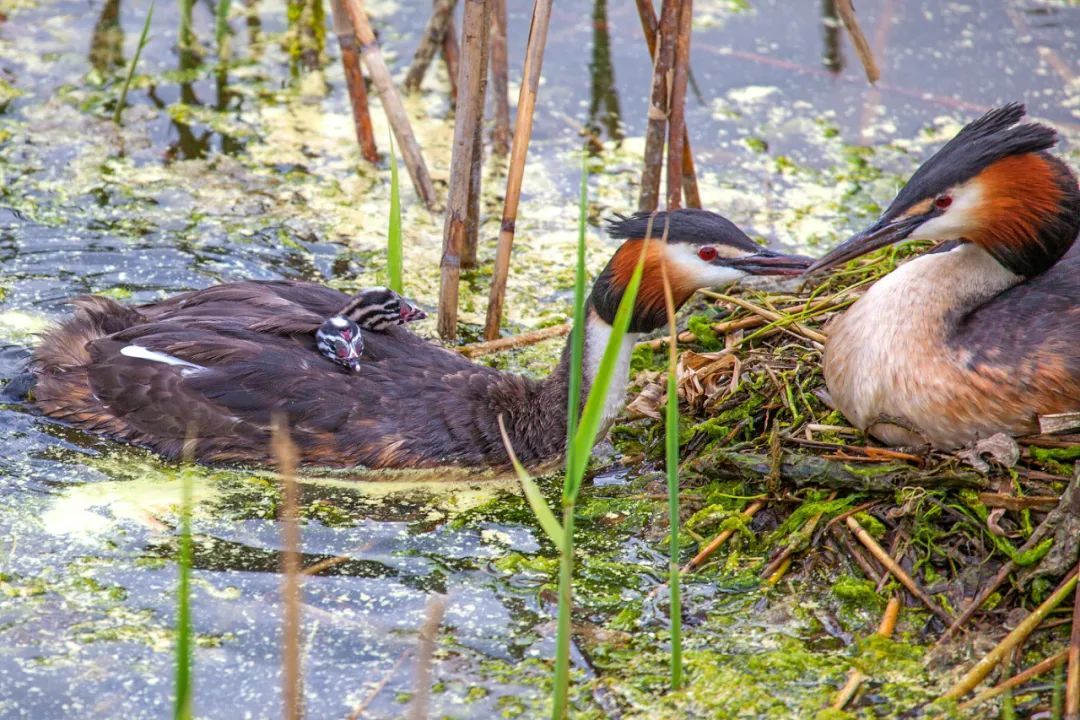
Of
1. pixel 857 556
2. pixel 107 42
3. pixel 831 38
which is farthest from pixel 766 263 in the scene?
pixel 107 42

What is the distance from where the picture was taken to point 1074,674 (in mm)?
3529

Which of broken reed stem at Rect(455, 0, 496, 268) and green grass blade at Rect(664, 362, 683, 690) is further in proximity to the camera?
broken reed stem at Rect(455, 0, 496, 268)

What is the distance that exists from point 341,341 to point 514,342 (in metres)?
1.10

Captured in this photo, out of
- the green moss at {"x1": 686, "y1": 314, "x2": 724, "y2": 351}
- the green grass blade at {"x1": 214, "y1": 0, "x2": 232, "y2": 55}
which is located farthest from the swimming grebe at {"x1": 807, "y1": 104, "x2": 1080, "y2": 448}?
the green grass blade at {"x1": 214, "y1": 0, "x2": 232, "y2": 55}

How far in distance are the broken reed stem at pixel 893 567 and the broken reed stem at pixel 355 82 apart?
3491 mm

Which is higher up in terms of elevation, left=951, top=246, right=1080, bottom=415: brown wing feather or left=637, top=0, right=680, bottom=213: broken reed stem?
left=637, top=0, right=680, bottom=213: broken reed stem

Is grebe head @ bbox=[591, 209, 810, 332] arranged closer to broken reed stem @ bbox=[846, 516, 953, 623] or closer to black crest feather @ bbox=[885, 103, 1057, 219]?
black crest feather @ bbox=[885, 103, 1057, 219]

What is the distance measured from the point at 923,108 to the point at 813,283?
8.09 feet

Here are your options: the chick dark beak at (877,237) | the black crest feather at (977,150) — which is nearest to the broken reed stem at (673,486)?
the chick dark beak at (877,237)

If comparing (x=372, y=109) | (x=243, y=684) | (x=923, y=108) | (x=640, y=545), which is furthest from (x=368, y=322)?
(x=923, y=108)

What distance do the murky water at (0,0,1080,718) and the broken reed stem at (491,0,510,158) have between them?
7.0 inches

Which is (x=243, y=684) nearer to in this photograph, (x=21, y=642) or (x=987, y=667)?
(x=21, y=642)

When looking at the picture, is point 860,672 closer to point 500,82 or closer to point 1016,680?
point 1016,680

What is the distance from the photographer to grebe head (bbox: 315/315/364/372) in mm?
4793
